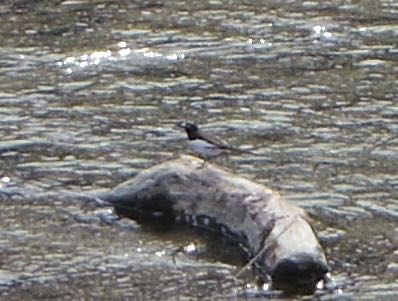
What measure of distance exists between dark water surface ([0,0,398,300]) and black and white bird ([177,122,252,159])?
0.12 meters

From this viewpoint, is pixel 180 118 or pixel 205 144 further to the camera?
pixel 180 118

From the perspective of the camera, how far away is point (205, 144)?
36.4 ft

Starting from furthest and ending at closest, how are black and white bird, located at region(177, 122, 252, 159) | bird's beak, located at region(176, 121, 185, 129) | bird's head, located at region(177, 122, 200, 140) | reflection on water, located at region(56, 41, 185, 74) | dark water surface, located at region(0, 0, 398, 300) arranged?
1. reflection on water, located at region(56, 41, 185, 74)
2. bird's beak, located at region(176, 121, 185, 129)
3. bird's head, located at region(177, 122, 200, 140)
4. black and white bird, located at region(177, 122, 252, 159)
5. dark water surface, located at region(0, 0, 398, 300)

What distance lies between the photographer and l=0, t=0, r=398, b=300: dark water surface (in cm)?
947

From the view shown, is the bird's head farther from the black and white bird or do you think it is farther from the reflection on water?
the reflection on water

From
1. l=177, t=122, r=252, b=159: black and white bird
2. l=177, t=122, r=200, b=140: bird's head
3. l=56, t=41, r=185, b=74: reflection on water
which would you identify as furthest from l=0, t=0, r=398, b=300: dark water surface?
l=177, t=122, r=200, b=140: bird's head

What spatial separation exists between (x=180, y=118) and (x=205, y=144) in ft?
3.53

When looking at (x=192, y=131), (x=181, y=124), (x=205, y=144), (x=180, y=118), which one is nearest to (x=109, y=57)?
(x=180, y=118)

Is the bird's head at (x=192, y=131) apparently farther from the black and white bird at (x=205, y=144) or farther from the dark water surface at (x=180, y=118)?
the dark water surface at (x=180, y=118)

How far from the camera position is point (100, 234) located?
32.9 ft

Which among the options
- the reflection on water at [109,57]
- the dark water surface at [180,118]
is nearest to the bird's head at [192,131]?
the dark water surface at [180,118]

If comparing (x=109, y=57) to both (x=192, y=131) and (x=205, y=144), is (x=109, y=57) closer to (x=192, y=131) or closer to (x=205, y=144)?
(x=192, y=131)

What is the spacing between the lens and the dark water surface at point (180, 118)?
31.1ft

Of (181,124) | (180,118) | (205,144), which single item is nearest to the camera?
(205,144)
